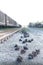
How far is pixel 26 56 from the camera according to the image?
2.47 metres

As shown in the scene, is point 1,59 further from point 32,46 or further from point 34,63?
point 32,46

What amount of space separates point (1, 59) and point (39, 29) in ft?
7.77

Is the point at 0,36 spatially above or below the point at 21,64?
above

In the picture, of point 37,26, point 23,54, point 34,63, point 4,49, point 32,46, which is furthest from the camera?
point 37,26

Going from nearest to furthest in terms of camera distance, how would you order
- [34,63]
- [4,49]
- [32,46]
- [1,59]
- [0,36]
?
[34,63], [1,59], [4,49], [32,46], [0,36]

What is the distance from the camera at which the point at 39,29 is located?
15.1 feet

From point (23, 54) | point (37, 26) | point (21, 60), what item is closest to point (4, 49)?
point (23, 54)

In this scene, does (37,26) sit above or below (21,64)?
above

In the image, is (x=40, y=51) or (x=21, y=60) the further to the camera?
(x=40, y=51)

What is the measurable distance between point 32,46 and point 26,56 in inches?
23.3

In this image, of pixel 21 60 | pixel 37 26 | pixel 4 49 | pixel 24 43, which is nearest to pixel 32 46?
pixel 24 43

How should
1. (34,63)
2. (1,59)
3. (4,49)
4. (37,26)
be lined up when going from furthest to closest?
(37,26) → (4,49) → (1,59) → (34,63)

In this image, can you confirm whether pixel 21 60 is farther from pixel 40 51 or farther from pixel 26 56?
pixel 40 51

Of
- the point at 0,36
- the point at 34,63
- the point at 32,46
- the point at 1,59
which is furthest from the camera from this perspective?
the point at 0,36
